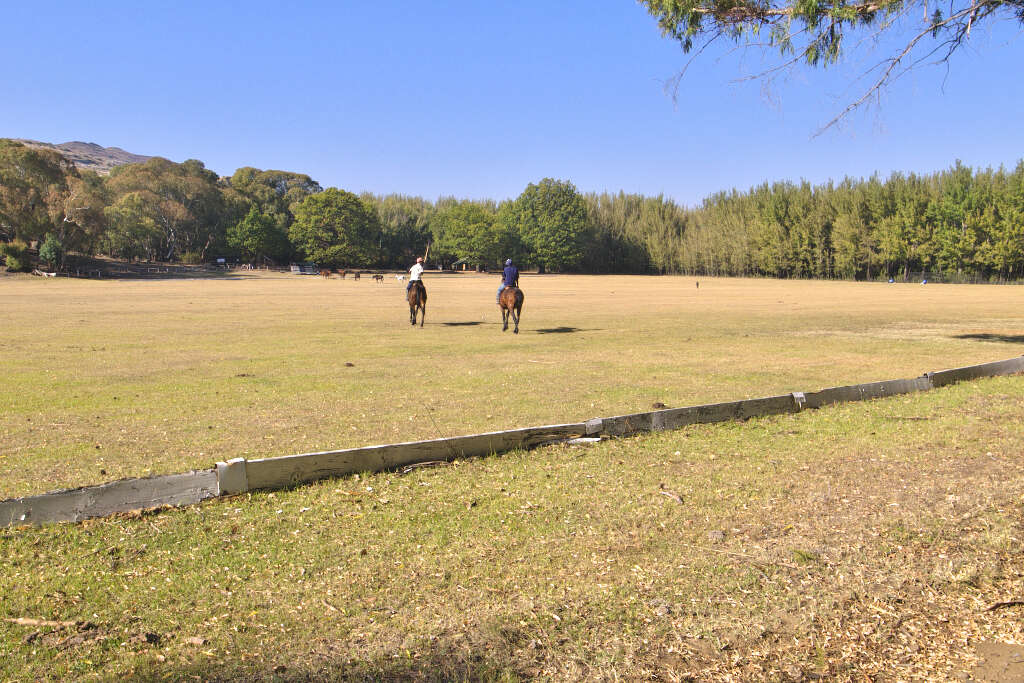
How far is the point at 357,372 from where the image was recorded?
46.8 ft

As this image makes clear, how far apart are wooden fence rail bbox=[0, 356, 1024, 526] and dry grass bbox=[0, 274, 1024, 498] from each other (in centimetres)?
129

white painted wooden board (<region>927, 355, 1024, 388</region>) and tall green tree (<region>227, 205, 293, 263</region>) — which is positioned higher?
tall green tree (<region>227, 205, 293, 263</region>)

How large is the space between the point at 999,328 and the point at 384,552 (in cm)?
2737

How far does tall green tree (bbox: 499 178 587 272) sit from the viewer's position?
12100 cm

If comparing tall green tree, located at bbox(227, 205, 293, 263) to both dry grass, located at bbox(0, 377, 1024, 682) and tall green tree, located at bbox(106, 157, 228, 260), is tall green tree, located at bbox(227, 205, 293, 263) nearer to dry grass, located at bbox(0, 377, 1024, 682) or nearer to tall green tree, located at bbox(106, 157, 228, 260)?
tall green tree, located at bbox(106, 157, 228, 260)

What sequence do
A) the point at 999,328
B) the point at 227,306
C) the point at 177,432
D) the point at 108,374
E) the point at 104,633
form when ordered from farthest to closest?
the point at 227,306 < the point at 999,328 < the point at 108,374 < the point at 177,432 < the point at 104,633

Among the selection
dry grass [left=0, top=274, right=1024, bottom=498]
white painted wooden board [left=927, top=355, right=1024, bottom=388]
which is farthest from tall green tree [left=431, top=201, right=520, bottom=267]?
white painted wooden board [left=927, top=355, right=1024, bottom=388]

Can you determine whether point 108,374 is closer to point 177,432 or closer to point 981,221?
point 177,432

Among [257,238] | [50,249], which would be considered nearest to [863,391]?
[50,249]

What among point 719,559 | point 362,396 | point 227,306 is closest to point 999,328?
point 362,396

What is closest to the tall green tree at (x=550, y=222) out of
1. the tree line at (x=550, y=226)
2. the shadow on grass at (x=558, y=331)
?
the tree line at (x=550, y=226)

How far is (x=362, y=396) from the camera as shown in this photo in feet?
37.9

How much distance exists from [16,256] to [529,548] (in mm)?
82138

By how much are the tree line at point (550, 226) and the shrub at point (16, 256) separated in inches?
8.9
